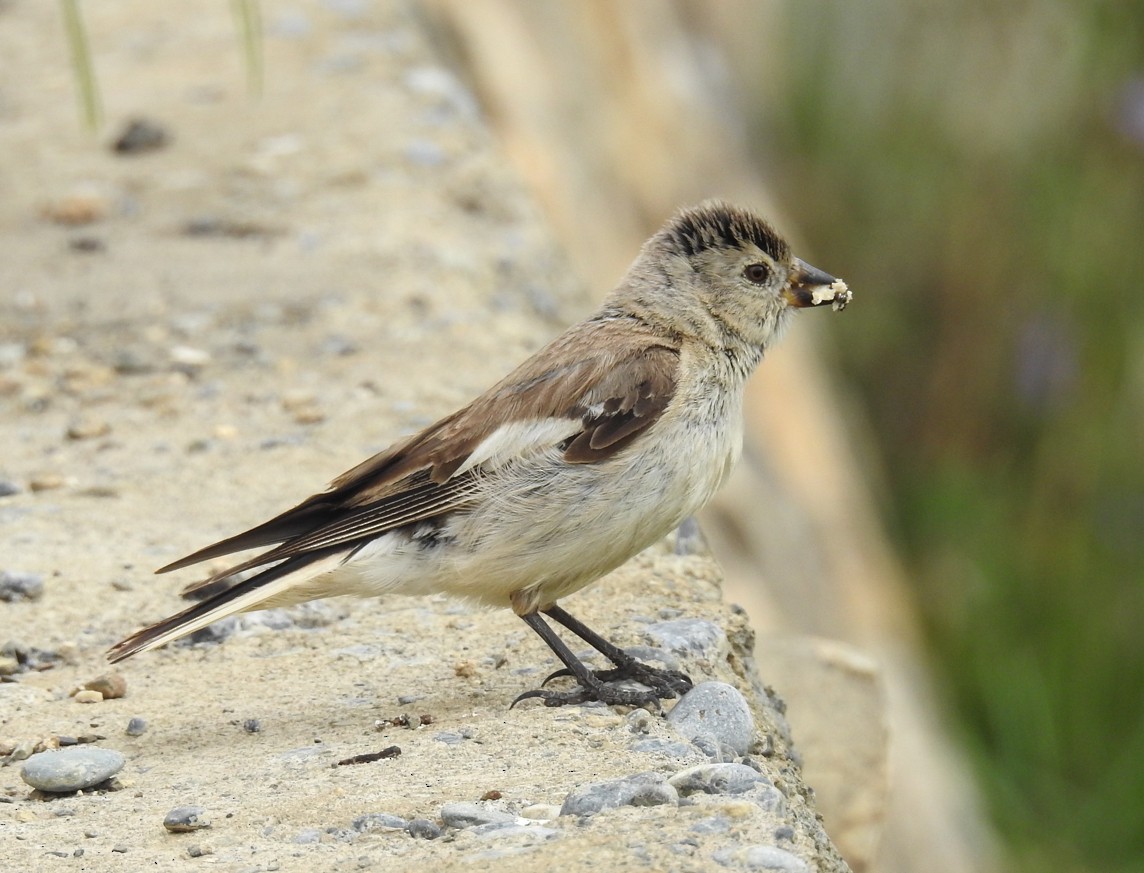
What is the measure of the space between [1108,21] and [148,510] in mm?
5844

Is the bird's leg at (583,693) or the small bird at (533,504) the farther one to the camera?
the small bird at (533,504)

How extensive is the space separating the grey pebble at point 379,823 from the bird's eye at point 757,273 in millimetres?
1938

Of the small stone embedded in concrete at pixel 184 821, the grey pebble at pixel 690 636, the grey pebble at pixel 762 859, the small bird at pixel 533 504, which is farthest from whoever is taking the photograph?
the grey pebble at pixel 690 636

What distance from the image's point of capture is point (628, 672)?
11.5 feet

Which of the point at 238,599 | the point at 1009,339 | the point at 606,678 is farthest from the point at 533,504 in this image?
the point at 1009,339

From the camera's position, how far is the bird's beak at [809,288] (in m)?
4.36

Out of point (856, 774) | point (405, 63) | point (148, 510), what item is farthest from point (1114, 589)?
point (148, 510)

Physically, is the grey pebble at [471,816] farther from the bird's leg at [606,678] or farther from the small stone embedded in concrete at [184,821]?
the bird's leg at [606,678]

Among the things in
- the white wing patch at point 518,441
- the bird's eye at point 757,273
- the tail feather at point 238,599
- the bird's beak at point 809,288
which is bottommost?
the tail feather at point 238,599

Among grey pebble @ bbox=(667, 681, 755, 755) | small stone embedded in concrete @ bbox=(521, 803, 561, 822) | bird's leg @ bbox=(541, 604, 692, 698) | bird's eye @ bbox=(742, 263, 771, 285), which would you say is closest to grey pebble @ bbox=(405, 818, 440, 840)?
small stone embedded in concrete @ bbox=(521, 803, 561, 822)

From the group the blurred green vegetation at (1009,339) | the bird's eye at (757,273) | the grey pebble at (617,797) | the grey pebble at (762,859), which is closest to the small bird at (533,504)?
the bird's eye at (757,273)

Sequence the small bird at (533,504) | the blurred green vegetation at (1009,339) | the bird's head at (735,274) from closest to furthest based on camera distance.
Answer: the small bird at (533,504), the bird's head at (735,274), the blurred green vegetation at (1009,339)

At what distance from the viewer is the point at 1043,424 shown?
826 centimetres

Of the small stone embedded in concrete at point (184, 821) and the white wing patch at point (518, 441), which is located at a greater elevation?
the white wing patch at point (518, 441)
